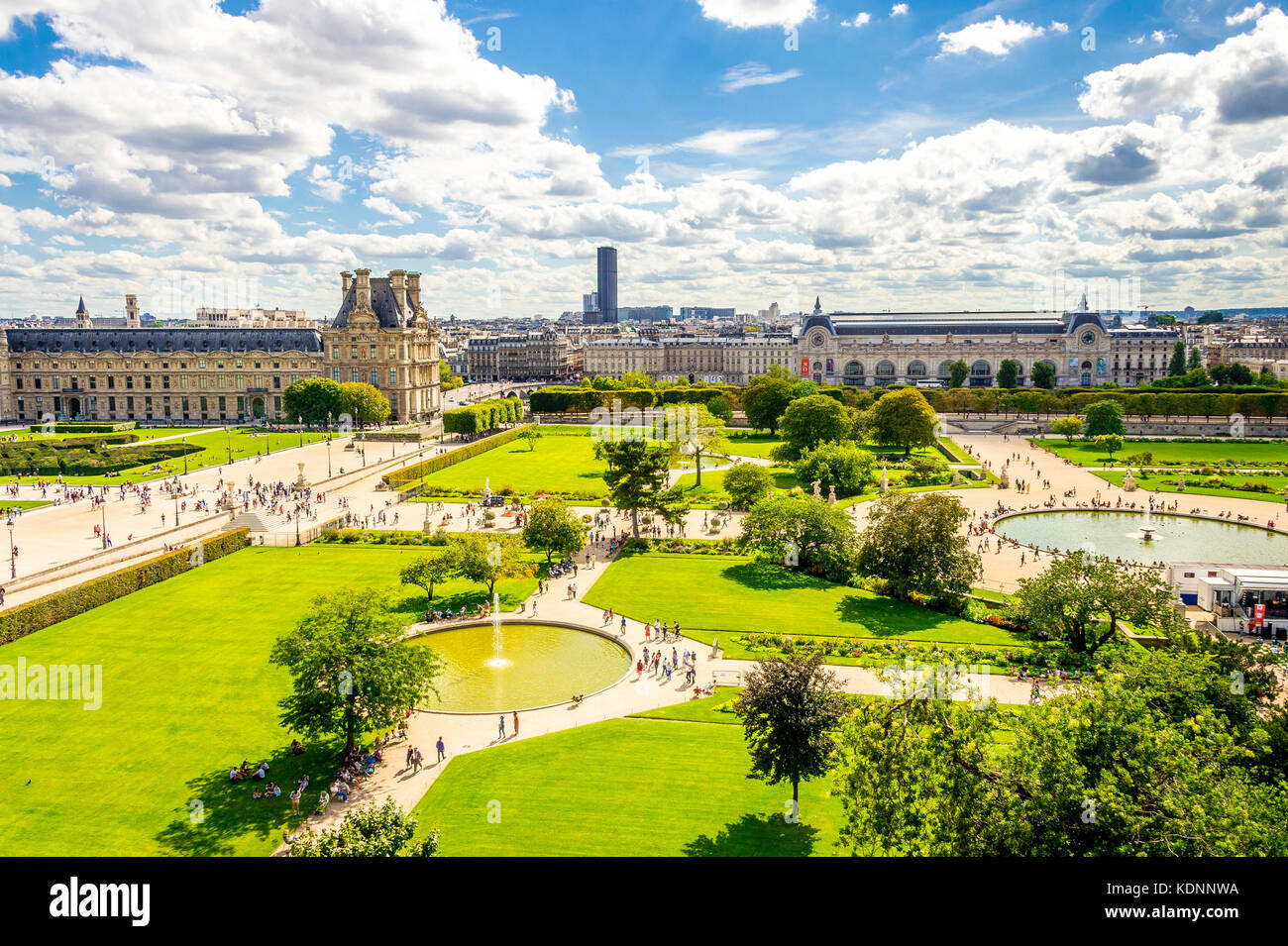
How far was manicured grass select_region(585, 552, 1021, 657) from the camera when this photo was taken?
114 feet

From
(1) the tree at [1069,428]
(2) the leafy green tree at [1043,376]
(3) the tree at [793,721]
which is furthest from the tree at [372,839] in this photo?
(2) the leafy green tree at [1043,376]

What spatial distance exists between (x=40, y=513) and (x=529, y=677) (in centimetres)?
3764

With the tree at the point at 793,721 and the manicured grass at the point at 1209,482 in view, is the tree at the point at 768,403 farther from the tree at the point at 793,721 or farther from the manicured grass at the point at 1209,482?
the tree at the point at 793,721

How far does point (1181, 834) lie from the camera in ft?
46.1

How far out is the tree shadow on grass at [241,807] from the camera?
20.3m

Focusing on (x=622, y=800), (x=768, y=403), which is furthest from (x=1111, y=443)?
(x=622, y=800)

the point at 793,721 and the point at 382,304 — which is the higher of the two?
the point at 382,304

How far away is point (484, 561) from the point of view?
124ft

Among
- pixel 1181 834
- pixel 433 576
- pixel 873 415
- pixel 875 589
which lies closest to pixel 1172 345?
pixel 873 415

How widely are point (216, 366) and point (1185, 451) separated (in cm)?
10229

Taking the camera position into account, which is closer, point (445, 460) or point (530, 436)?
point (445, 460)

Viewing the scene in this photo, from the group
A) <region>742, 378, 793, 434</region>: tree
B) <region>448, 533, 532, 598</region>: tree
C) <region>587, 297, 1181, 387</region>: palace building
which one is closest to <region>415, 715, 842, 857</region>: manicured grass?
<region>448, 533, 532, 598</region>: tree

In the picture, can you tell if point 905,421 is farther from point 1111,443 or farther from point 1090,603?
point 1090,603
